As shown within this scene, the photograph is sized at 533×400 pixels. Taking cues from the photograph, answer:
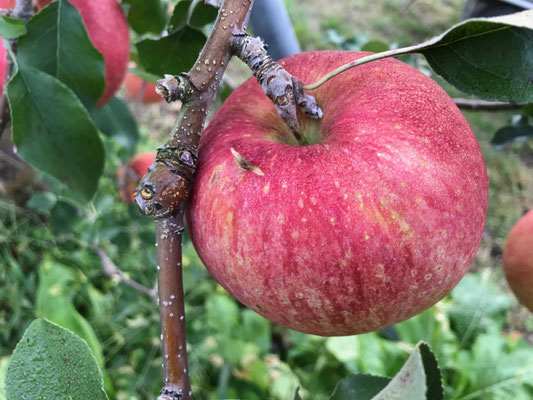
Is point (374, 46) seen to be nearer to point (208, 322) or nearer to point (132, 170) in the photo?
point (132, 170)

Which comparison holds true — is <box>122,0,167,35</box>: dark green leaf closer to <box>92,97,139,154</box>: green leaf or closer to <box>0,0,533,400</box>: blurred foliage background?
<box>92,97,139,154</box>: green leaf

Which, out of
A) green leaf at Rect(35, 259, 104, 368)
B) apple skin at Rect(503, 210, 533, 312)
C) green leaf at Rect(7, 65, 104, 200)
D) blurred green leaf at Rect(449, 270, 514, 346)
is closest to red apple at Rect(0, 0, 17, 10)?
green leaf at Rect(7, 65, 104, 200)

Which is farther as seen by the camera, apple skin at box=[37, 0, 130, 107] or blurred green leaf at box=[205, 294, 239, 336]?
blurred green leaf at box=[205, 294, 239, 336]

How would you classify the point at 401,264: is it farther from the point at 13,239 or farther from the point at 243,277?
the point at 13,239

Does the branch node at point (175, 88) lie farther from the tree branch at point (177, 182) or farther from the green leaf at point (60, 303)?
the green leaf at point (60, 303)

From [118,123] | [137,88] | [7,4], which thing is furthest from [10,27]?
[137,88]

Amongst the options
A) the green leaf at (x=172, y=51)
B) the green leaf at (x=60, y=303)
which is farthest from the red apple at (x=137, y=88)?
the green leaf at (x=172, y=51)

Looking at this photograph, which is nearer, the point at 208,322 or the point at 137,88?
the point at 137,88
